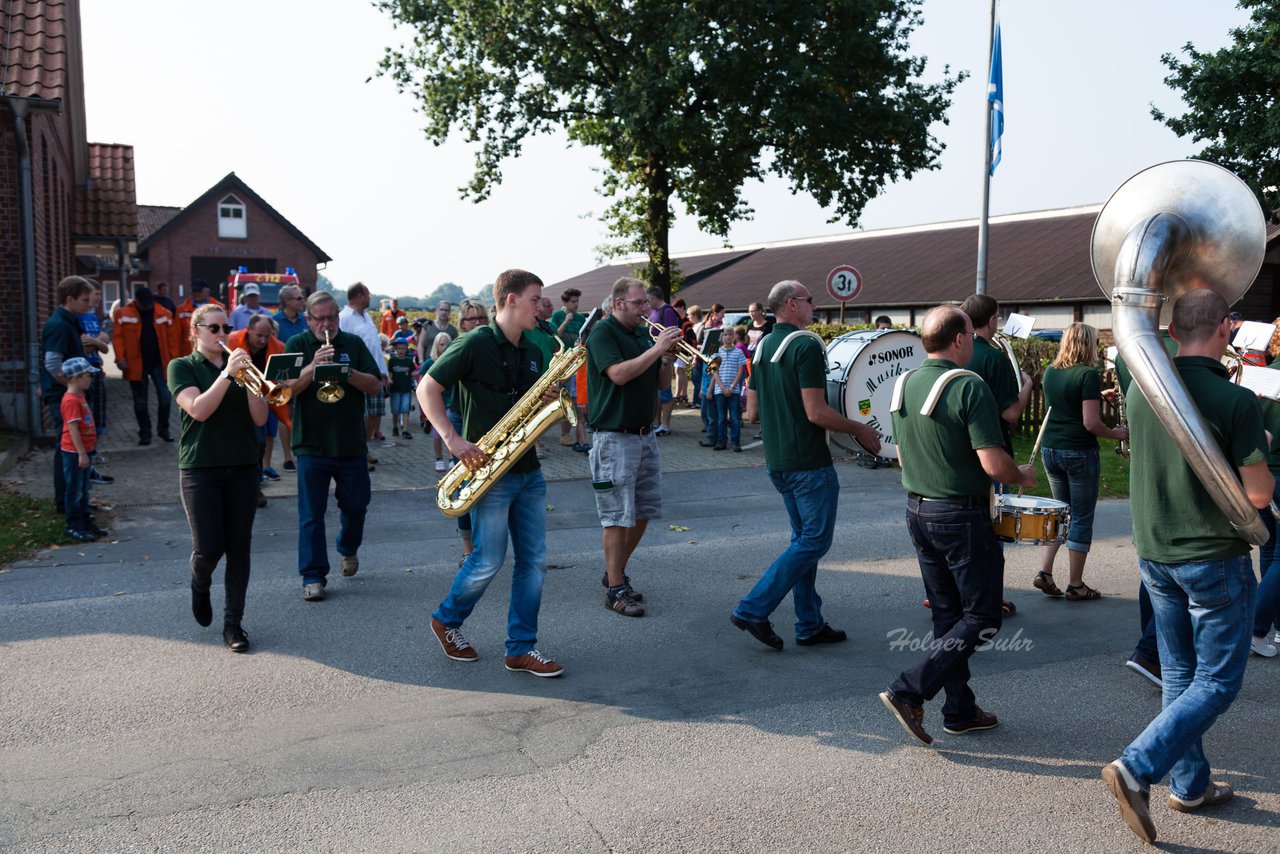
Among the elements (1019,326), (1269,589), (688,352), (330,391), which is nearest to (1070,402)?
(1269,589)

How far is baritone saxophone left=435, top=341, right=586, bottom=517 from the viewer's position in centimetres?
539

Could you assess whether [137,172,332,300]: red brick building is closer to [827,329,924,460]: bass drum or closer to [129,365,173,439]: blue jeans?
[129,365,173,439]: blue jeans

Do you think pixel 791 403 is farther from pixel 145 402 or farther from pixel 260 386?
pixel 145 402

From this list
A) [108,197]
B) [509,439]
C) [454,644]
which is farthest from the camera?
[108,197]

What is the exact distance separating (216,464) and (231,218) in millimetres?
58278

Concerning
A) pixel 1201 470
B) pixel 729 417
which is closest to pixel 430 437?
pixel 729 417

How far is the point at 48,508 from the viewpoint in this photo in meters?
9.22

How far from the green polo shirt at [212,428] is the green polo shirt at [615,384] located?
201 cm

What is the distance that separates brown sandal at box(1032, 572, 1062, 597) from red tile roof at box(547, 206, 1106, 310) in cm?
2142

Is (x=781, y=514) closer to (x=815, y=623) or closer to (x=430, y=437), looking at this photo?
(x=815, y=623)

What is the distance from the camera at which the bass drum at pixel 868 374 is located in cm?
1027

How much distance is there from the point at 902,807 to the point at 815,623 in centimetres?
202

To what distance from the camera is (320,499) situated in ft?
22.8

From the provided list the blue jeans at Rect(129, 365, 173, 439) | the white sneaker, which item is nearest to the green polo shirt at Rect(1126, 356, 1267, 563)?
the white sneaker
